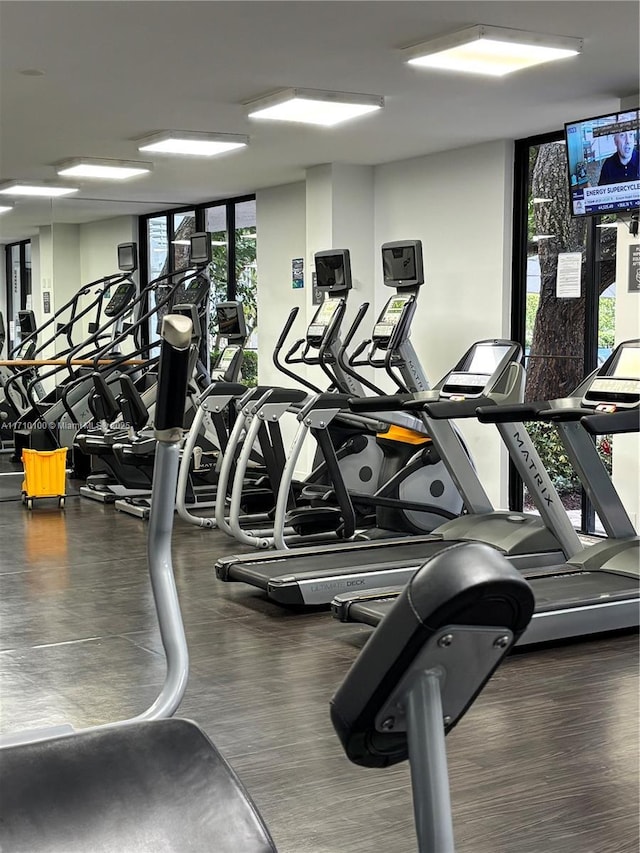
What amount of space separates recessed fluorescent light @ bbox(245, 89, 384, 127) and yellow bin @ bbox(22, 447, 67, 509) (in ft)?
10.2

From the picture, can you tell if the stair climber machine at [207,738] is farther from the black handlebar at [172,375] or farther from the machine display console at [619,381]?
the machine display console at [619,381]

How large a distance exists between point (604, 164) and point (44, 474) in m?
4.64

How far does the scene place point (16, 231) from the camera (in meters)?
9.30

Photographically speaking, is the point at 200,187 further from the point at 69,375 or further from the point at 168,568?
the point at 168,568

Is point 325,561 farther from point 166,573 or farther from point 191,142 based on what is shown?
point 166,573

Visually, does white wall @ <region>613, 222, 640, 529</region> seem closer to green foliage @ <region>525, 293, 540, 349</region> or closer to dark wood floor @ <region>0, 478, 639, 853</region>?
green foliage @ <region>525, 293, 540, 349</region>

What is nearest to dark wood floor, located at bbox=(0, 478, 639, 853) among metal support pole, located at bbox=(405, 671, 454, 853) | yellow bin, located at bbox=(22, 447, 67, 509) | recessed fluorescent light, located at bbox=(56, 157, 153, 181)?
metal support pole, located at bbox=(405, 671, 454, 853)

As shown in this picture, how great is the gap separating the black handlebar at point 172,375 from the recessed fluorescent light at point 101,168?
7.13 meters

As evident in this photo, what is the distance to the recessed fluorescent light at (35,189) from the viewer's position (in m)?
9.11

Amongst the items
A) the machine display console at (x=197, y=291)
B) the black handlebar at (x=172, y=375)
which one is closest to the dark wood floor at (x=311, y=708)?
the black handlebar at (x=172, y=375)

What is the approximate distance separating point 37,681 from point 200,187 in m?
6.55

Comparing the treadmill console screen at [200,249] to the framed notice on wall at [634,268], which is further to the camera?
the treadmill console screen at [200,249]

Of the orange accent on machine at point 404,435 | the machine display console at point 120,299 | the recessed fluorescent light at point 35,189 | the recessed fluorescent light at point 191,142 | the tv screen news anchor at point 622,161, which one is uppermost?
the recessed fluorescent light at point 191,142

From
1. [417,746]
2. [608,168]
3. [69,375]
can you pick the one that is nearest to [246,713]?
[417,746]
